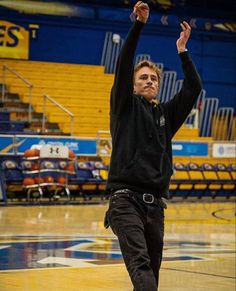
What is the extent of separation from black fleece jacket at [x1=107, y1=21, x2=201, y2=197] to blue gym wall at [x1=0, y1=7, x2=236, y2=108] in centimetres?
2846

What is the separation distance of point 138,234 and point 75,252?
7190 mm

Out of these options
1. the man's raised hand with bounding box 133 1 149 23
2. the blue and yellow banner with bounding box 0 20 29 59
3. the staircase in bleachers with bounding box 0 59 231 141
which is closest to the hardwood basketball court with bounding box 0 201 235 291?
the man's raised hand with bounding box 133 1 149 23

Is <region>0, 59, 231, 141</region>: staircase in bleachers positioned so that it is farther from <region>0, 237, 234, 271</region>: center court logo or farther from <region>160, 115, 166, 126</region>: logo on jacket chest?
<region>160, 115, 166, 126</region>: logo on jacket chest

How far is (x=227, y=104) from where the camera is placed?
3978 cm

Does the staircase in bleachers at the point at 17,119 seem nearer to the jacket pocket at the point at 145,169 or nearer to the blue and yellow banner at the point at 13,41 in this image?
the blue and yellow banner at the point at 13,41

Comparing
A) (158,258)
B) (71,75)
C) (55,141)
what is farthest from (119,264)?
(71,75)

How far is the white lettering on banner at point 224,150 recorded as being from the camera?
105 feet

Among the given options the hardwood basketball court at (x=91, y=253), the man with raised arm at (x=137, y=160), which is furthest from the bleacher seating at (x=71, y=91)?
the man with raised arm at (x=137, y=160)

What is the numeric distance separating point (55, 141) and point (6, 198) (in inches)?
114

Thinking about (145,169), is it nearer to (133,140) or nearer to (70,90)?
(133,140)

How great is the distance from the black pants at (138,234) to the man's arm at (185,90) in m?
0.70

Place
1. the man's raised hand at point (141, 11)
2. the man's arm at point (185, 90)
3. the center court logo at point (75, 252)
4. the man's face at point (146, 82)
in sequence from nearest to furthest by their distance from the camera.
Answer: the man's raised hand at point (141, 11), the man's face at point (146, 82), the man's arm at point (185, 90), the center court logo at point (75, 252)

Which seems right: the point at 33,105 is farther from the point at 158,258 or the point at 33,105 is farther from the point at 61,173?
the point at 158,258

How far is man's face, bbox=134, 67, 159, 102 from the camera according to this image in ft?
23.1
